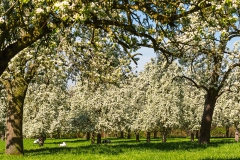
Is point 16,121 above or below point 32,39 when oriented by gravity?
below

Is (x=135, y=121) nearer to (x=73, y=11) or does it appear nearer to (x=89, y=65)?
(x=89, y=65)

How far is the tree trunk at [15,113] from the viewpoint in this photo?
Answer: 20578 millimetres

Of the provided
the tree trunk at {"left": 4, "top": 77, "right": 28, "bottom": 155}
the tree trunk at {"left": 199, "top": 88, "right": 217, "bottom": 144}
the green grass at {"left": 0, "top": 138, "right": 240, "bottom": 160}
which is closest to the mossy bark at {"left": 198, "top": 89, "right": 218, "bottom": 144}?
the tree trunk at {"left": 199, "top": 88, "right": 217, "bottom": 144}

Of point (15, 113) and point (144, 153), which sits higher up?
point (15, 113)

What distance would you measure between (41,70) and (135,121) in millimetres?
Answer: 36253

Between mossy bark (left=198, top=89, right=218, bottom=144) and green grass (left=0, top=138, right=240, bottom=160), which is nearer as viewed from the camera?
green grass (left=0, top=138, right=240, bottom=160)

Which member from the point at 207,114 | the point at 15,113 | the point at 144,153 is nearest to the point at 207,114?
the point at 207,114

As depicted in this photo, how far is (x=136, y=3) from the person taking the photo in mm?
9109

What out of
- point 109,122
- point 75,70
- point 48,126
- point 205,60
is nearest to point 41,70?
point 75,70

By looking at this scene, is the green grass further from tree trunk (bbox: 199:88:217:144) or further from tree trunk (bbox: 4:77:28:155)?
tree trunk (bbox: 199:88:217:144)

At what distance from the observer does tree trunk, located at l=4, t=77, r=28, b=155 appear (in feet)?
67.5

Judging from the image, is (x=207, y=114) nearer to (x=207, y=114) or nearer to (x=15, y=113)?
(x=207, y=114)

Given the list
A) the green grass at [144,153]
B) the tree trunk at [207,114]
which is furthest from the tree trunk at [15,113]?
the tree trunk at [207,114]

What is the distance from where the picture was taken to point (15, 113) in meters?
20.8
